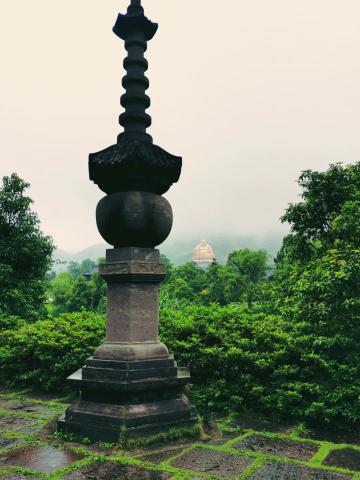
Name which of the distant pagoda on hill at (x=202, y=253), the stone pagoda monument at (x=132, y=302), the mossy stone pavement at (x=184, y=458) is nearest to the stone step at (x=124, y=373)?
the stone pagoda monument at (x=132, y=302)

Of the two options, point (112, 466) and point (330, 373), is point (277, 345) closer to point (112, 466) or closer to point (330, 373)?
point (330, 373)

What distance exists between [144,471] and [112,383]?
1.07 metres

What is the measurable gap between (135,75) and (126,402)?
12.9ft

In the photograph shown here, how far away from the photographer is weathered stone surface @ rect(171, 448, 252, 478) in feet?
11.5

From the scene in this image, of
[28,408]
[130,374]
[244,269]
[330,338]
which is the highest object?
[244,269]

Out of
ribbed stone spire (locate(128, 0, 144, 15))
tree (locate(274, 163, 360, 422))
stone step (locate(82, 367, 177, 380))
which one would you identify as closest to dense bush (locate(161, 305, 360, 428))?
tree (locate(274, 163, 360, 422))

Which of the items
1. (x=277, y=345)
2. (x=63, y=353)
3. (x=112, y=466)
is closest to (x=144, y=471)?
(x=112, y=466)

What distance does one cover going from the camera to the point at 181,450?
408 centimetres

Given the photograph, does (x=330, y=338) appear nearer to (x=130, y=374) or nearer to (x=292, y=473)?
(x=292, y=473)

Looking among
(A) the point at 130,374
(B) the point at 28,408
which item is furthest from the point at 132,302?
(B) the point at 28,408

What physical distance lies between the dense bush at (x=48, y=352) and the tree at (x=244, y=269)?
105ft

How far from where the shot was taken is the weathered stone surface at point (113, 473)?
11.0 feet

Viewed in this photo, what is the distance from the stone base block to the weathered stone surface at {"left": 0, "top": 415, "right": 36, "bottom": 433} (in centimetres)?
56

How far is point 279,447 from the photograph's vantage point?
4184 mm
